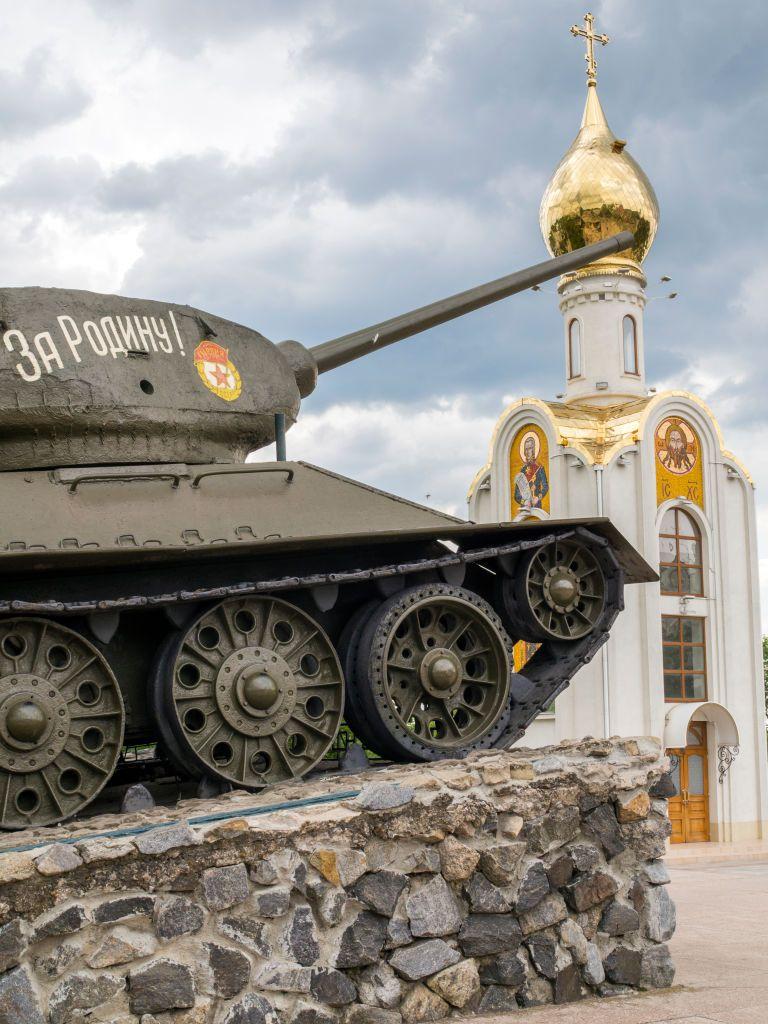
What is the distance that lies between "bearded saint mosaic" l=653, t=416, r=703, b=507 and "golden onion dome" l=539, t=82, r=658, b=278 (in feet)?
14.6

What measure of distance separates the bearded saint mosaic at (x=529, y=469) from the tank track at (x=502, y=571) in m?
19.1

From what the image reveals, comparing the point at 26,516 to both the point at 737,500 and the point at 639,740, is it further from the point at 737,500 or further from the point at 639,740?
the point at 737,500

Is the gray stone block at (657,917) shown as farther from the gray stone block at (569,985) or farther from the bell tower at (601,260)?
the bell tower at (601,260)

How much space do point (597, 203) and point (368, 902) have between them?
25.1m

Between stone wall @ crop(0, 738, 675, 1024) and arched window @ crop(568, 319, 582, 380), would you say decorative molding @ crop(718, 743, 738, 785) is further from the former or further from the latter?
stone wall @ crop(0, 738, 675, 1024)

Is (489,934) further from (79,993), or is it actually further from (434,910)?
(79,993)

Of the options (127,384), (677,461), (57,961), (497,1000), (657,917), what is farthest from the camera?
(677,461)

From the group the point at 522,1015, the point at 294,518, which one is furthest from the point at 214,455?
the point at 522,1015

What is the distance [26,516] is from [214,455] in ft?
6.02

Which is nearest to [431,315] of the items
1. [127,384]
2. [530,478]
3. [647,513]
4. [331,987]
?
[127,384]

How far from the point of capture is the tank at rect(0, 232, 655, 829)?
8.23m

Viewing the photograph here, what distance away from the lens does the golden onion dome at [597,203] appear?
99.8 ft

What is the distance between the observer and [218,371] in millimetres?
9758

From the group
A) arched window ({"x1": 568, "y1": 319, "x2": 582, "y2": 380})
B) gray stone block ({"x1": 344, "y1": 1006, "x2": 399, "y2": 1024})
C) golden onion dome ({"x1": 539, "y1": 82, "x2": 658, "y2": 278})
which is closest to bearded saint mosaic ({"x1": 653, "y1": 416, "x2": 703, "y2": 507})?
arched window ({"x1": 568, "y1": 319, "x2": 582, "y2": 380})
